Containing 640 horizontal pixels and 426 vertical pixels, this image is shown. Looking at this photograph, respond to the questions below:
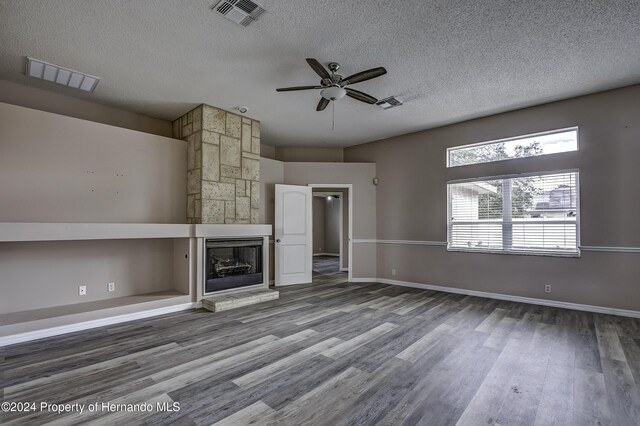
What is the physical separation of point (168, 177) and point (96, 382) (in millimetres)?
3189

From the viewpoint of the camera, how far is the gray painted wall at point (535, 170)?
4.06 meters

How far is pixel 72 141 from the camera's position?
12.8ft

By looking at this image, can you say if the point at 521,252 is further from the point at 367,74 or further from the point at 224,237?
the point at 224,237

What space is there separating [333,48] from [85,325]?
430 centimetres

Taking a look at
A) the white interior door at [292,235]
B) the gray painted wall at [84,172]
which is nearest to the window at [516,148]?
the white interior door at [292,235]

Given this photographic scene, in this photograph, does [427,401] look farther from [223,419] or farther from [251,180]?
[251,180]

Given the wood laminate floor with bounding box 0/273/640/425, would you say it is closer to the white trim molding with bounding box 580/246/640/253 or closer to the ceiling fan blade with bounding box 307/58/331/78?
the white trim molding with bounding box 580/246/640/253

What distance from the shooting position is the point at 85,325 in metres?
3.58

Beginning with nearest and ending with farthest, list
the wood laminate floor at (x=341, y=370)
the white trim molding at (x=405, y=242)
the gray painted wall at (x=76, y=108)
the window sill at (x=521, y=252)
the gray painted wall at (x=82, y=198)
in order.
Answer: the wood laminate floor at (x=341, y=370)
the gray painted wall at (x=82, y=198)
the gray painted wall at (x=76, y=108)
the window sill at (x=521, y=252)
the white trim molding at (x=405, y=242)

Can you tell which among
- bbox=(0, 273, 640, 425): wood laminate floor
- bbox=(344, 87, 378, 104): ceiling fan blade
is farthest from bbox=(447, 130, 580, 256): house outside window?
bbox=(344, 87, 378, 104): ceiling fan blade

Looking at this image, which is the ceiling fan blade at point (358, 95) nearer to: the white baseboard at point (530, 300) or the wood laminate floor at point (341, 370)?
the wood laminate floor at point (341, 370)

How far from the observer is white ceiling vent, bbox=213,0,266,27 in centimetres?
253

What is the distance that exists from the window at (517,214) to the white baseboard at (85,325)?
4823 mm

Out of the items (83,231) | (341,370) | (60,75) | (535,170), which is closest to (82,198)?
(83,231)
